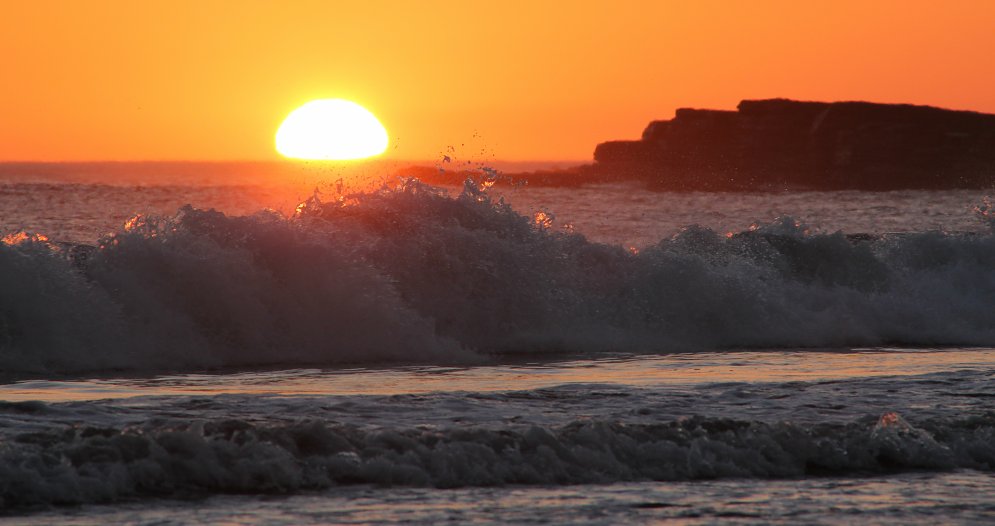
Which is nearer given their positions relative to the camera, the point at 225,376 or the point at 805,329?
the point at 225,376

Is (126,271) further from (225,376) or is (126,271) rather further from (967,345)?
(967,345)

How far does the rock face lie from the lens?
91.3 metres

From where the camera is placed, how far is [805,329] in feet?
48.7

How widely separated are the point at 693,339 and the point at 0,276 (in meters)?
7.01

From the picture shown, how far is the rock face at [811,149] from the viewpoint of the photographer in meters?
91.3

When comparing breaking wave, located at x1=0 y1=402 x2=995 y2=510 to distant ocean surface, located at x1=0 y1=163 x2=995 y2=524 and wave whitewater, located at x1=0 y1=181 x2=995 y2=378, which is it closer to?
distant ocean surface, located at x1=0 y1=163 x2=995 y2=524

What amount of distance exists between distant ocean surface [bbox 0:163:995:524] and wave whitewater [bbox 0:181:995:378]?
0.11 ft

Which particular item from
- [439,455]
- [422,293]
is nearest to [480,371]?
[422,293]

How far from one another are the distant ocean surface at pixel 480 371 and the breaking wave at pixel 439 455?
0.06 ft

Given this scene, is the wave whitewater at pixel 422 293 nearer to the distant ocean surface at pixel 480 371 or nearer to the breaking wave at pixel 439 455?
the distant ocean surface at pixel 480 371

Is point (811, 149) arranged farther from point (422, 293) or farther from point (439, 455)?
point (439, 455)

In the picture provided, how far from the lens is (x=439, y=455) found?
7.24m

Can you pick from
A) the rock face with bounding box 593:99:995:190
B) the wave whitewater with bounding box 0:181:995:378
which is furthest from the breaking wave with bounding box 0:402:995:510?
the rock face with bounding box 593:99:995:190

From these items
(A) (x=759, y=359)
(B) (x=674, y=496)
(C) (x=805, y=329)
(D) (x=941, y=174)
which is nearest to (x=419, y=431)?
(B) (x=674, y=496)
